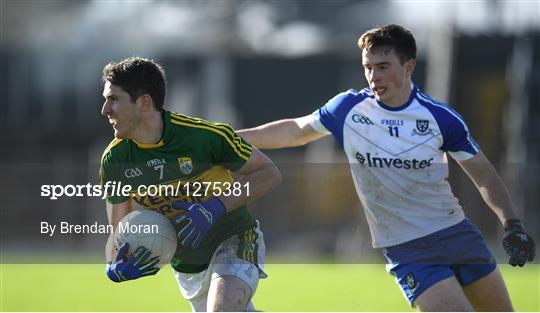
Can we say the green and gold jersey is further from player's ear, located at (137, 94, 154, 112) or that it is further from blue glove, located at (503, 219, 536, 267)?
blue glove, located at (503, 219, 536, 267)

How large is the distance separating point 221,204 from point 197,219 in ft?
0.53

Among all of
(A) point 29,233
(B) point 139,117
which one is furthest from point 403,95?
(A) point 29,233

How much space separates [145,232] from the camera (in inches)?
234

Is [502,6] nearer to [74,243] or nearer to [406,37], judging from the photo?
[74,243]

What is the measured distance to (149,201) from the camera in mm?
6062

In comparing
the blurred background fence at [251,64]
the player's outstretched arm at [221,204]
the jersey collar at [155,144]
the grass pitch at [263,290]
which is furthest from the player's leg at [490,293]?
the blurred background fence at [251,64]

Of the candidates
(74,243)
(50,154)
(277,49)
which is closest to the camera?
(74,243)

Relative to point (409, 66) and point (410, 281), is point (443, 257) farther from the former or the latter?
point (409, 66)

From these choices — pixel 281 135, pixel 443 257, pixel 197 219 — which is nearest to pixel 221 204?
pixel 197 219

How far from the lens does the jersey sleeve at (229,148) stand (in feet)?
19.6

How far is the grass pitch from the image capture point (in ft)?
35.1

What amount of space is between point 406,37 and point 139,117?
58.5 inches

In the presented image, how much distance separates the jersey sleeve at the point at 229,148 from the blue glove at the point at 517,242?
1411 mm

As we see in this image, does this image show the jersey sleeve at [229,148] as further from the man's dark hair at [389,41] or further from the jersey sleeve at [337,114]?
the man's dark hair at [389,41]
